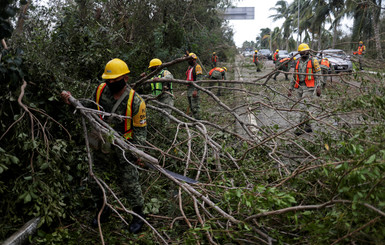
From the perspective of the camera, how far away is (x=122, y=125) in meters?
4.21

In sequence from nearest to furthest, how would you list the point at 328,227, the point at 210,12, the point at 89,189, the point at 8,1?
the point at 328,227 → the point at 8,1 → the point at 89,189 → the point at 210,12

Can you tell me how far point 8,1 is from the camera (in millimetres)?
3061

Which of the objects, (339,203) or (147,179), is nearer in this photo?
(339,203)

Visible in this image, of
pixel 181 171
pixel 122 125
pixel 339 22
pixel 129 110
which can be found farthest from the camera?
pixel 339 22

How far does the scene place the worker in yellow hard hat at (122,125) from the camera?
158 inches

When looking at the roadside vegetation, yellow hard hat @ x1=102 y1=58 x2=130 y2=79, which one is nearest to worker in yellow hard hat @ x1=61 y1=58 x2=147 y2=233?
yellow hard hat @ x1=102 y1=58 x2=130 y2=79

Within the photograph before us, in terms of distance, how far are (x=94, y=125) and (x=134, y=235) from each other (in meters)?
1.34

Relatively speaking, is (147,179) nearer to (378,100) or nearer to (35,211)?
(35,211)

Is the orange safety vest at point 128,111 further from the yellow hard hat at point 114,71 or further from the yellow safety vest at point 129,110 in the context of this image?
the yellow hard hat at point 114,71

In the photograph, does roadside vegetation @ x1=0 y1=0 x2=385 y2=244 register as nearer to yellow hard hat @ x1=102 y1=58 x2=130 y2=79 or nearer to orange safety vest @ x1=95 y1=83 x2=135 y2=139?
orange safety vest @ x1=95 y1=83 x2=135 y2=139

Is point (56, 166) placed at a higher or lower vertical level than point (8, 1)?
lower

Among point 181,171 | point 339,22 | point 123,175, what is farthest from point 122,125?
point 339,22

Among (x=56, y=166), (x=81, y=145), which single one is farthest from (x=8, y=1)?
(x=81, y=145)

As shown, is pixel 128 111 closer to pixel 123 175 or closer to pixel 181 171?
pixel 123 175
